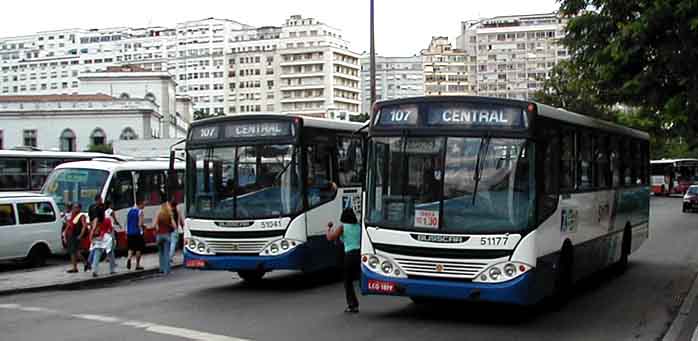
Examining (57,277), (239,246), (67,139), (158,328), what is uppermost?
(67,139)

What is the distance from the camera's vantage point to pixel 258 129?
14930 mm

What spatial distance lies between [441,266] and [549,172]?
6.59ft

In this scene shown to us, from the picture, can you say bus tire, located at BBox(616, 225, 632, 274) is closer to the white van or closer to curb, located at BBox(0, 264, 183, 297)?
curb, located at BBox(0, 264, 183, 297)

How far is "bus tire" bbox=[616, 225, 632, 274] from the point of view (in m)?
17.9

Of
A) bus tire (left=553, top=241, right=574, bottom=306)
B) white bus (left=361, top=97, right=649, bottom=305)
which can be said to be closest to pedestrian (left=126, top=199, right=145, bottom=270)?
white bus (left=361, top=97, right=649, bottom=305)

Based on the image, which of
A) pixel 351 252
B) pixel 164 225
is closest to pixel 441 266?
pixel 351 252

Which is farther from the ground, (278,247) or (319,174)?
(319,174)

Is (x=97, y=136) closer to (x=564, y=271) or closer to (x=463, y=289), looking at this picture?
(x=564, y=271)

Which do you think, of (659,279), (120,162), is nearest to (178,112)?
(120,162)

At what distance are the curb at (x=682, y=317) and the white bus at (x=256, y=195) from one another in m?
5.82

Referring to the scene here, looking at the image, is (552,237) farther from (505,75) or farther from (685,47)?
(505,75)

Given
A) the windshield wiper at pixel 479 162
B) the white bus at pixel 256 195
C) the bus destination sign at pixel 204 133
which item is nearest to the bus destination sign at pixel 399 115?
the windshield wiper at pixel 479 162

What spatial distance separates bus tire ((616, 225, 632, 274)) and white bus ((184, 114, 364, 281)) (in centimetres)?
633

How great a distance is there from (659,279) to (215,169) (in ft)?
29.1
